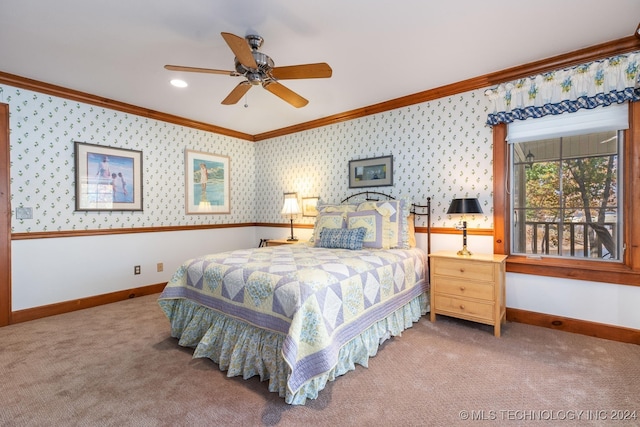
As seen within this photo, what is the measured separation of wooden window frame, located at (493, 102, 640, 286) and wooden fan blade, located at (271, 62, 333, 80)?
6.63 feet

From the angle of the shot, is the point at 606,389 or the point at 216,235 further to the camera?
the point at 216,235

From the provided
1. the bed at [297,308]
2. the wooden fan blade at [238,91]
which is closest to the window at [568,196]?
the bed at [297,308]

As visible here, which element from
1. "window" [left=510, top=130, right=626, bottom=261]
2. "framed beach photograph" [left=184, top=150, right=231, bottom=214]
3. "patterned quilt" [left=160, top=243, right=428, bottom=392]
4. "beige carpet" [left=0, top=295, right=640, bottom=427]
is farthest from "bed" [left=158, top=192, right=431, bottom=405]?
"framed beach photograph" [left=184, top=150, right=231, bottom=214]

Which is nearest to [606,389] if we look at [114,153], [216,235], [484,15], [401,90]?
[484,15]

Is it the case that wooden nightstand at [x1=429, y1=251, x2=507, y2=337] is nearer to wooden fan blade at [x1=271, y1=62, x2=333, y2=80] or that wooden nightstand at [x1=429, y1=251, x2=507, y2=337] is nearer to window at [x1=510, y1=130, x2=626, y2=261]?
window at [x1=510, y1=130, x2=626, y2=261]

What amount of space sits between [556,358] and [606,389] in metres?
0.40

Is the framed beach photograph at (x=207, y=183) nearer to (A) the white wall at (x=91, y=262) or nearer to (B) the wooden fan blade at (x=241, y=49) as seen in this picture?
(A) the white wall at (x=91, y=262)

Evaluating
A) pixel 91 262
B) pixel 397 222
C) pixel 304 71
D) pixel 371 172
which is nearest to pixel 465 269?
pixel 397 222

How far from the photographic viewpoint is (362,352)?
2256mm

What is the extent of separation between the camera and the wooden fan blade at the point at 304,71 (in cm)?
218

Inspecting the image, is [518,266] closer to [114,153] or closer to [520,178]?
[520,178]

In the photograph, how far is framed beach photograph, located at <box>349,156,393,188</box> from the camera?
155 inches

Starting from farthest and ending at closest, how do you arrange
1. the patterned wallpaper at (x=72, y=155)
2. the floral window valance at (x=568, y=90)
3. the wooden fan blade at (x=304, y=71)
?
the patterned wallpaper at (x=72, y=155)
the floral window valance at (x=568, y=90)
the wooden fan blade at (x=304, y=71)

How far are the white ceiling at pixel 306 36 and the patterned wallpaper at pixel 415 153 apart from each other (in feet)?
1.36
